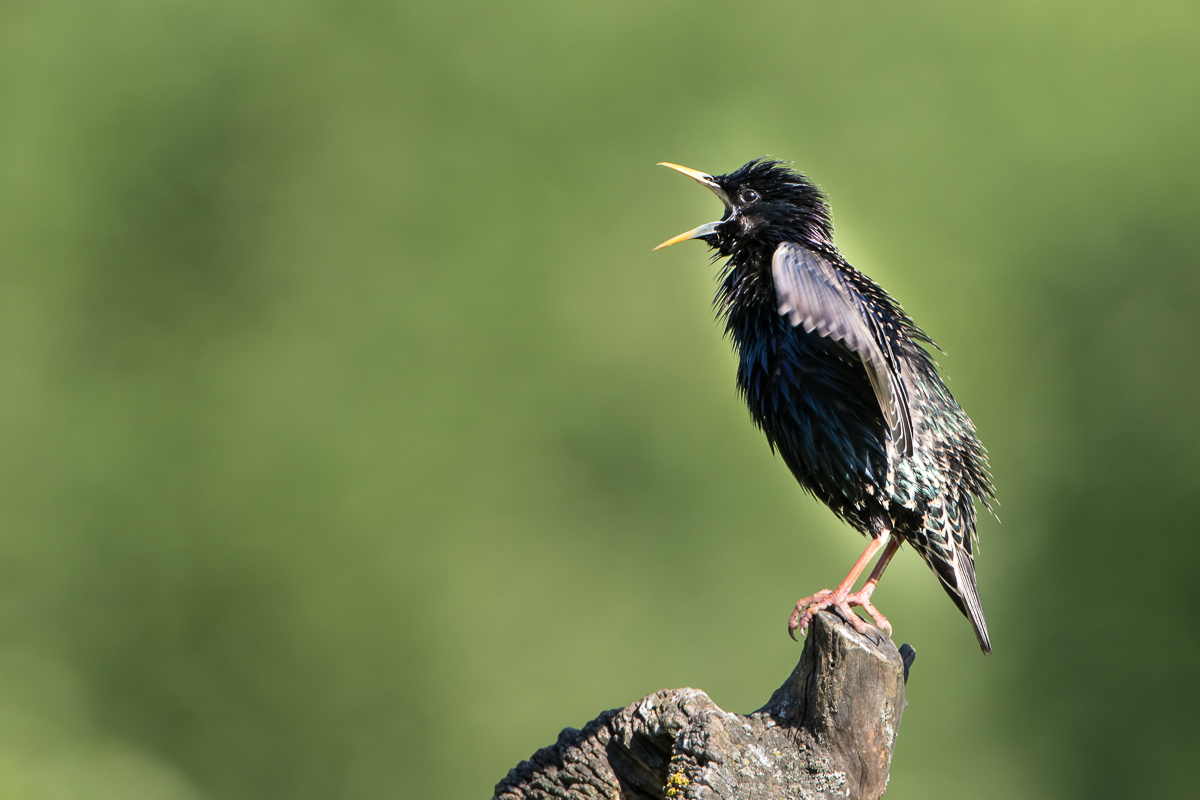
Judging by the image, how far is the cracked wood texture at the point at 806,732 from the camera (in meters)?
2.65

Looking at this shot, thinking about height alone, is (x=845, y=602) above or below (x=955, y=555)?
below

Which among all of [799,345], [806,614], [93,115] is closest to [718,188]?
Result: [799,345]

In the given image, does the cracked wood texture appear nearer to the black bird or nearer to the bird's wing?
the black bird

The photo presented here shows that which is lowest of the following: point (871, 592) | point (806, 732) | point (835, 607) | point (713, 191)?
point (806, 732)

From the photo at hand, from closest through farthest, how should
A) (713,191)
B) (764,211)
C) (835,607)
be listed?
(835,607) < (764,211) < (713,191)

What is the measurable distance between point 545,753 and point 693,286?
3020mm

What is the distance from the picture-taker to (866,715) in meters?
2.70

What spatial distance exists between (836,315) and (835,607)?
889 millimetres

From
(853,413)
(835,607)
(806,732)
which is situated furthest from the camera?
(853,413)

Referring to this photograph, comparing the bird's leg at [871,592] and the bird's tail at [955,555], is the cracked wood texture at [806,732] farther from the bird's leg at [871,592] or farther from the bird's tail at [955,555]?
the bird's tail at [955,555]

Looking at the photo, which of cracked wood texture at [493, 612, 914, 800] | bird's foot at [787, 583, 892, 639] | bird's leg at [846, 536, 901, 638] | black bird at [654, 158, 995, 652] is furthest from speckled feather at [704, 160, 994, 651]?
cracked wood texture at [493, 612, 914, 800]

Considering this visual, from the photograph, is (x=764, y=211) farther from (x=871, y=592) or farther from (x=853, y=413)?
(x=871, y=592)

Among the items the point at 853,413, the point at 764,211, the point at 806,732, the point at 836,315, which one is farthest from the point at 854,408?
the point at 806,732

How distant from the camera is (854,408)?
321 centimetres
